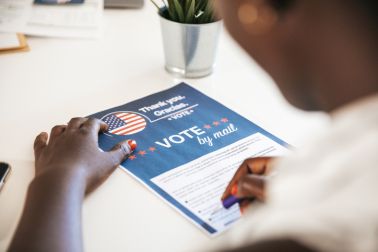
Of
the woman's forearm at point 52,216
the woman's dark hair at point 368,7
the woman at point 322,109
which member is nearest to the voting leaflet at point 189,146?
the woman's forearm at point 52,216

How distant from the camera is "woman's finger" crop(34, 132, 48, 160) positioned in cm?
83

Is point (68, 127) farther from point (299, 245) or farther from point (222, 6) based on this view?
point (299, 245)

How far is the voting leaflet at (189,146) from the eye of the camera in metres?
0.75

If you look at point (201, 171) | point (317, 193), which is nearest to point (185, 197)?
point (201, 171)

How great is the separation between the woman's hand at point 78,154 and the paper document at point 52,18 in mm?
428

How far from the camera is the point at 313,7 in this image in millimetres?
430

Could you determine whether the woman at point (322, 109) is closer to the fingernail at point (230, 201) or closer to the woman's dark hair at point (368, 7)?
the woman's dark hair at point (368, 7)

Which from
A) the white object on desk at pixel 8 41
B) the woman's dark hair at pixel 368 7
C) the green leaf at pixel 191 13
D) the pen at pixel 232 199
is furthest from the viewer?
the white object on desk at pixel 8 41

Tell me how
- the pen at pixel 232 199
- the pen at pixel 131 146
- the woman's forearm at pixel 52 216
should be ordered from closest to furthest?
the woman's forearm at pixel 52 216
the pen at pixel 232 199
the pen at pixel 131 146

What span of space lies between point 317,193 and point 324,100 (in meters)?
0.10

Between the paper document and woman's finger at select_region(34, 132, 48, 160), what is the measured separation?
437 millimetres

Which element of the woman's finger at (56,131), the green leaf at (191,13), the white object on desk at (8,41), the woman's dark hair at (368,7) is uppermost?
the woman's dark hair at (368,7)

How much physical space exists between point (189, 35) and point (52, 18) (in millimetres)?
445

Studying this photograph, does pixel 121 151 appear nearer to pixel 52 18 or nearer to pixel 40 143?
pixel 40 143
